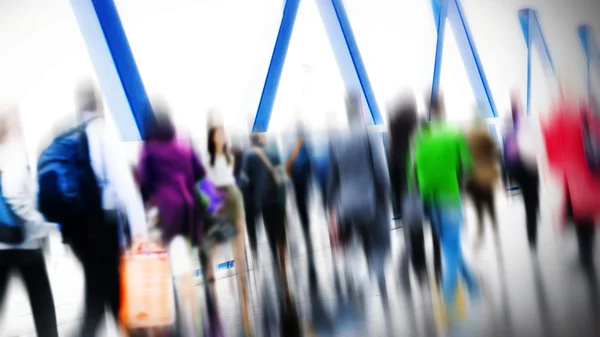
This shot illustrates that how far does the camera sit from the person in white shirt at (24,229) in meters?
2.79

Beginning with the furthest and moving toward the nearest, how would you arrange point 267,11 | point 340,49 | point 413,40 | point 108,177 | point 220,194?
point 413,40, point 340,49, point 267,11, point 220,194, point 108,177

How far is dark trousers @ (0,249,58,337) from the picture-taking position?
279 centimetres

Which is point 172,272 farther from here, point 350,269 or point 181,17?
point 181,17

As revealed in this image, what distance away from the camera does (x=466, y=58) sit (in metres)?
5.48

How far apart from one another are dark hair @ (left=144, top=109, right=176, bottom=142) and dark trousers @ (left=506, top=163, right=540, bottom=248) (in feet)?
12.1

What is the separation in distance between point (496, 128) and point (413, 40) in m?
1.40

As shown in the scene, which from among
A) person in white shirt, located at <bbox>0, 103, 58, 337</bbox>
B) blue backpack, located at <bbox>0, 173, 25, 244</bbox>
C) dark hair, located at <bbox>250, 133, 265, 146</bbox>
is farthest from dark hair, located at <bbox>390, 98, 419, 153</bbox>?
blue backpack, located at <bbox>0, 173, 25, 244</bbox>

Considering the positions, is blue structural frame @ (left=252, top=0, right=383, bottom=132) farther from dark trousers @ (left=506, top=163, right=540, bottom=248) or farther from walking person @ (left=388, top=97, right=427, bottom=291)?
dark trousers @ (left=506, top=163, right=540, bottom=248)

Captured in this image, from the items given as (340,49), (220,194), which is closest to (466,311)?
(220,194)

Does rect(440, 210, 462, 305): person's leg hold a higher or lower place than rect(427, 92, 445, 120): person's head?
lower

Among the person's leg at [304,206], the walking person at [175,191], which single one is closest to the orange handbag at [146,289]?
the walking person at [175,191]

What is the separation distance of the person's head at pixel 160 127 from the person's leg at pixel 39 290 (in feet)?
3.13

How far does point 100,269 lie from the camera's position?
3.01 meters

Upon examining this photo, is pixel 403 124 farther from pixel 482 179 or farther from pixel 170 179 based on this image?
pixel 170 179
